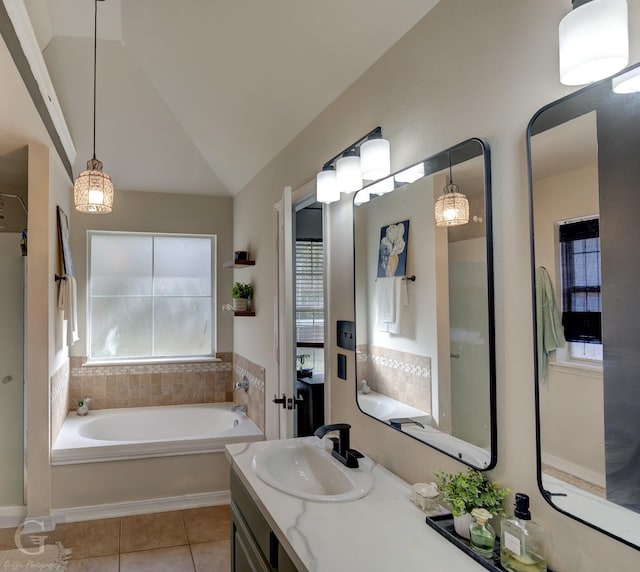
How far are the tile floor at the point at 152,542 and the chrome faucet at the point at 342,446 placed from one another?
134 centimetres

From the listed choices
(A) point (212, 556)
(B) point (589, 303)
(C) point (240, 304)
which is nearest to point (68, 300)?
(C) point (240, 304)

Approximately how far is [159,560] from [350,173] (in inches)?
97.2

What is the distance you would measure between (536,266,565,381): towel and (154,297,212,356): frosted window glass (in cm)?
397

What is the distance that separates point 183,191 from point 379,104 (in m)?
3.12

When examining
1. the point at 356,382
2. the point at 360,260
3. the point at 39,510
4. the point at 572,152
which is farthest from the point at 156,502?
the point at 572,152

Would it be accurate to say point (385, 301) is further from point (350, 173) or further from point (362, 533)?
point (362, 533)

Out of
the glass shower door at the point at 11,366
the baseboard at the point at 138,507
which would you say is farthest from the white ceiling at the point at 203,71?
the baseboard at the point at 138,507

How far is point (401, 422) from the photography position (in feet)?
5.89

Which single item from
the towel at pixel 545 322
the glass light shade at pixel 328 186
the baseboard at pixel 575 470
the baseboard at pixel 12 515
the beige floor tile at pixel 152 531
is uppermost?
the glass light shade at pixel 328 186

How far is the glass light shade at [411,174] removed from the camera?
66.5 inches

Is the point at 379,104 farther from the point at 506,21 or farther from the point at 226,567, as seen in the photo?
the point at 226,567

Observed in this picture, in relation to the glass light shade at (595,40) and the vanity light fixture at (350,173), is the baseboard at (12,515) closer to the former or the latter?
the vanity light fixture at (350,173)

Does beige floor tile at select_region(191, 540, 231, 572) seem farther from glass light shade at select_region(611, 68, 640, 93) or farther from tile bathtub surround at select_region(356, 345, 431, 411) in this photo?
glass light shade at select_region(611, 68, 640, 93)

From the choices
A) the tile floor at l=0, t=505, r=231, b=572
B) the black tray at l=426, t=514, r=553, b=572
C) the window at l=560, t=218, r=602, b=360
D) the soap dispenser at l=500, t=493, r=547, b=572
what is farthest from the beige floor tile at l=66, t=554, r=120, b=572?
the window at l=560, t=218, r=602, b=360
